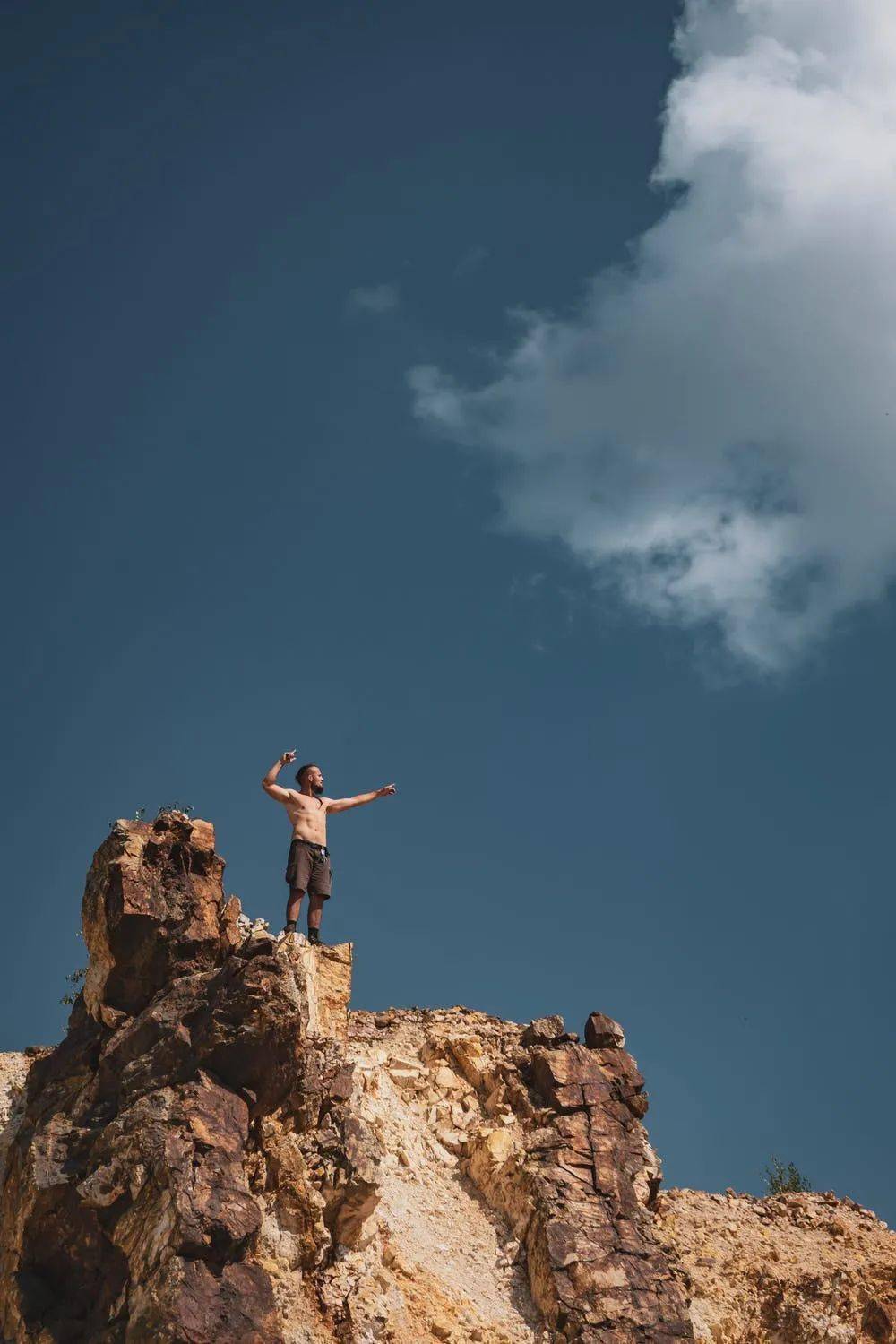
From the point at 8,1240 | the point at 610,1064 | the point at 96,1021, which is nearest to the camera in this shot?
the point at 8,1240

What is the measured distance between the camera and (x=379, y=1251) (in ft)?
63.8

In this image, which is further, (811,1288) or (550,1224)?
(811,1288)

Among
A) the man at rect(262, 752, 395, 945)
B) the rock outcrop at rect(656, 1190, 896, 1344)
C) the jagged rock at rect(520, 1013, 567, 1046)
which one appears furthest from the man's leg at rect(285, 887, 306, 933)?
the rock outcrop at rect(656, 1190, 896, 1344)

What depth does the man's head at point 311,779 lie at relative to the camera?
83.6 ft

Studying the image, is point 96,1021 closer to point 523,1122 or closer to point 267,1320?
point 267,1320

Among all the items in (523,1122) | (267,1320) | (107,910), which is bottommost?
(267,1320)

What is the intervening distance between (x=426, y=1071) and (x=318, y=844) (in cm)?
466

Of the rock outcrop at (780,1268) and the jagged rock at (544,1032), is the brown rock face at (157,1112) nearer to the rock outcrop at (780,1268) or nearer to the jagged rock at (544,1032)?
the jagged rock at (544,1032)

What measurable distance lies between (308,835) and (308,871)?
2.32 feet

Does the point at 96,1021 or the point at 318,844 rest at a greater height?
the point at 318,844

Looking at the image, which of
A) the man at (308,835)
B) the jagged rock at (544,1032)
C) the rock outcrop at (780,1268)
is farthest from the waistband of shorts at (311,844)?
the rock outcrop at (780,1268)

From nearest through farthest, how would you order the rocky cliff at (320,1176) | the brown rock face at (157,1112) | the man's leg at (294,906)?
the brown rock face at (157,1112), the rocky cliff at (320,1176), the man's leg at (294,906)

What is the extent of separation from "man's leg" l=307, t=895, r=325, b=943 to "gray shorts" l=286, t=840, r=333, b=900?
0.33 feet

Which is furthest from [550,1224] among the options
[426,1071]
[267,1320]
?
[267,1320]
